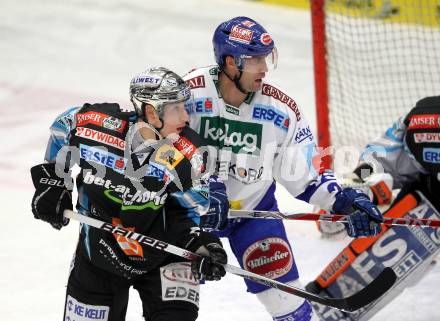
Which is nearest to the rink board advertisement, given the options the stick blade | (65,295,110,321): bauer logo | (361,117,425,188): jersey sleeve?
(361,117,425,188): jersey sleeve

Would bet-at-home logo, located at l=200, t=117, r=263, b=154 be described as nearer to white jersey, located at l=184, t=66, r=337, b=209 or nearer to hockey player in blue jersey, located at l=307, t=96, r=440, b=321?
white jersey, located at l=184, t=66, r=337, b=209

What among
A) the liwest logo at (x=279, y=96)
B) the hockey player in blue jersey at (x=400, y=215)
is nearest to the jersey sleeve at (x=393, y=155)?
the hockey player in blue jersey at (x=400, y=215)

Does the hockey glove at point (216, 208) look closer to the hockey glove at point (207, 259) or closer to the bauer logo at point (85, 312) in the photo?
the hockey glove at point (207, 259)

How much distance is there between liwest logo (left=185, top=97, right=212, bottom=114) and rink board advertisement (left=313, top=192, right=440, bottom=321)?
1267 millimetres

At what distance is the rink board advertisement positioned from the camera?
515 cm

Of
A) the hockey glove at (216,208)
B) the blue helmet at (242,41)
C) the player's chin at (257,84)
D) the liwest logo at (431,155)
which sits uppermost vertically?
the blue helmet at (242,41)

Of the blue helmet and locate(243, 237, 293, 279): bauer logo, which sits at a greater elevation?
the blue helmet

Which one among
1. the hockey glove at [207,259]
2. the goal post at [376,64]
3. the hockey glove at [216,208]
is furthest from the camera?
the goal post at [376,64]

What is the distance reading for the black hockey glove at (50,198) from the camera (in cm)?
408

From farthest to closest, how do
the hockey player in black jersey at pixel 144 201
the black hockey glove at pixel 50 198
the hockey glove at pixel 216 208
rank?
the hockey glove at pixel 216 208, the black hockey glove at pixel 50 198, the hockey player in black jersey at pixel 144 201

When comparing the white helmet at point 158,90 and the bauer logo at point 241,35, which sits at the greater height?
the bauer logo at point 241,35

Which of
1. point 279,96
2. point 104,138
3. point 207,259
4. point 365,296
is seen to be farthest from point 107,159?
point 365,296

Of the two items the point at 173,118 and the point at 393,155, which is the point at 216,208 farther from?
the point at 393,155

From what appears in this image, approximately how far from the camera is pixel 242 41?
14.5ft
